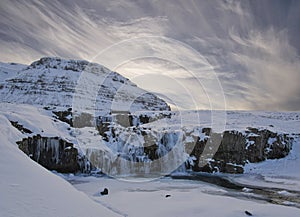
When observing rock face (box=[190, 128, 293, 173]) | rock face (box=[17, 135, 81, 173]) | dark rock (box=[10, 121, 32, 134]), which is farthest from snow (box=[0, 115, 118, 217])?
rock face (box=[190, 128, 293, 173])

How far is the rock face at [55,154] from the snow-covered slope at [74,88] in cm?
4606

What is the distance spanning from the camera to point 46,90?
76312mm

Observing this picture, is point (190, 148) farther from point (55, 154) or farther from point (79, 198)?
point (79, 198)

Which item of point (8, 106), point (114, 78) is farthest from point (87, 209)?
point (114, 78)

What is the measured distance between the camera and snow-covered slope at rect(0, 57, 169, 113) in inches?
2862

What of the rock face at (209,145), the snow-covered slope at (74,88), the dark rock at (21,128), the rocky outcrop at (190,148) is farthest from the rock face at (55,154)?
the snow-covered slope at (74,88)

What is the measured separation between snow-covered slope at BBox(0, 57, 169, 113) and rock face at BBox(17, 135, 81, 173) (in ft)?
151

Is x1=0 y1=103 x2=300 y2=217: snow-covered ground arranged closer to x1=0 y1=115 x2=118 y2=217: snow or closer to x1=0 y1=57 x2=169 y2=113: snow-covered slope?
x1=0 y1=115 x2=118 y2=217: snow

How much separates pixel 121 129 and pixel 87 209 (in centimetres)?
1837

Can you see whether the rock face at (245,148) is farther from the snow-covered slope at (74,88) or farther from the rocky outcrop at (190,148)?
the snow-covered slope at (74,88)

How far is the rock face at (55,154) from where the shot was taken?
1769 cm

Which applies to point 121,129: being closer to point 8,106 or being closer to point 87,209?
point 8,106

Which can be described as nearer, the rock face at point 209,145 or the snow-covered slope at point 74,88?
the rock face at point 209,145

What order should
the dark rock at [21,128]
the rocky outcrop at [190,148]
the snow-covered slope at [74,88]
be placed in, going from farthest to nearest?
the snow-covered slope at [74,88] < the rocky outcrop at [190,148] < the dark rock at [21,128]
